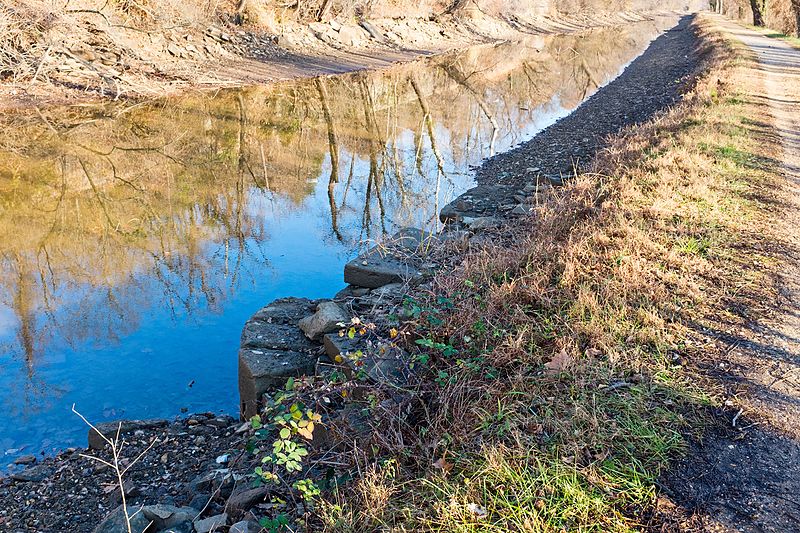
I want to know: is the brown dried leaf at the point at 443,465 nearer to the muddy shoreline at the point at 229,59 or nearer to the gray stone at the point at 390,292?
the gray stone at the point at 390,292

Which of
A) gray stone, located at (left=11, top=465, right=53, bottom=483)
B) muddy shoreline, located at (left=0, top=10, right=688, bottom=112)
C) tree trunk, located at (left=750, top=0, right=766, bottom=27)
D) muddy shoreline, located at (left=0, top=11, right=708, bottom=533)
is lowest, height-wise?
muddy shoreline, located at (left=0, top=11, right=708, bottom=533)

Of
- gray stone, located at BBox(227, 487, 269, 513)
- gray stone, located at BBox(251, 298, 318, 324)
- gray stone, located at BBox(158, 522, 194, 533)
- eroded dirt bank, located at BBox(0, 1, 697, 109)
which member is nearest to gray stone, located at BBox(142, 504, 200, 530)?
gray stone, located at BBox(158, 522, 194, 533)

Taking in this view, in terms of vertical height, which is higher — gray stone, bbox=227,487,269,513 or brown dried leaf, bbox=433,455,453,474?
brown dried leaf, bbox=433,455,453,474

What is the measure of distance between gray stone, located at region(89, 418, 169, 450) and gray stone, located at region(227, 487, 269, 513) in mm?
1886

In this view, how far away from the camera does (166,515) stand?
12.6ft

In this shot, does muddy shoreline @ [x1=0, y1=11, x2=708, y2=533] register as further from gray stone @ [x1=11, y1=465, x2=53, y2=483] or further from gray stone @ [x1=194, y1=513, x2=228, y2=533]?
gray stone @ [x1=194, y1=513, x2=228, y2=533]

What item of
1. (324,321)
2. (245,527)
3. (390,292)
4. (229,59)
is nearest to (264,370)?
(324,321)

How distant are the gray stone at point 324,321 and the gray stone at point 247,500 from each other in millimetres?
2175

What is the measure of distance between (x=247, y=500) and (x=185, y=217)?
272 inches

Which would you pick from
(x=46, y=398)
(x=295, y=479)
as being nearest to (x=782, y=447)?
(x=295, y=479)

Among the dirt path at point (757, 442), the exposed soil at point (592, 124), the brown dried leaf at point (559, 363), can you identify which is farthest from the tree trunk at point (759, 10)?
the brown dried leaf at point (559, 363)

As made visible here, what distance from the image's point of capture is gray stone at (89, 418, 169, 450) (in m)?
5.22

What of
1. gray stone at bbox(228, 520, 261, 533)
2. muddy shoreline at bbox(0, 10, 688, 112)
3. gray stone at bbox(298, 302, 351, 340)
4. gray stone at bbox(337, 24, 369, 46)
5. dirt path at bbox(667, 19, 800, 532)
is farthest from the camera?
gray stone at bbox(337, 24, 369, 46)

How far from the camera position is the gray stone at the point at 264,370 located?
554cm
